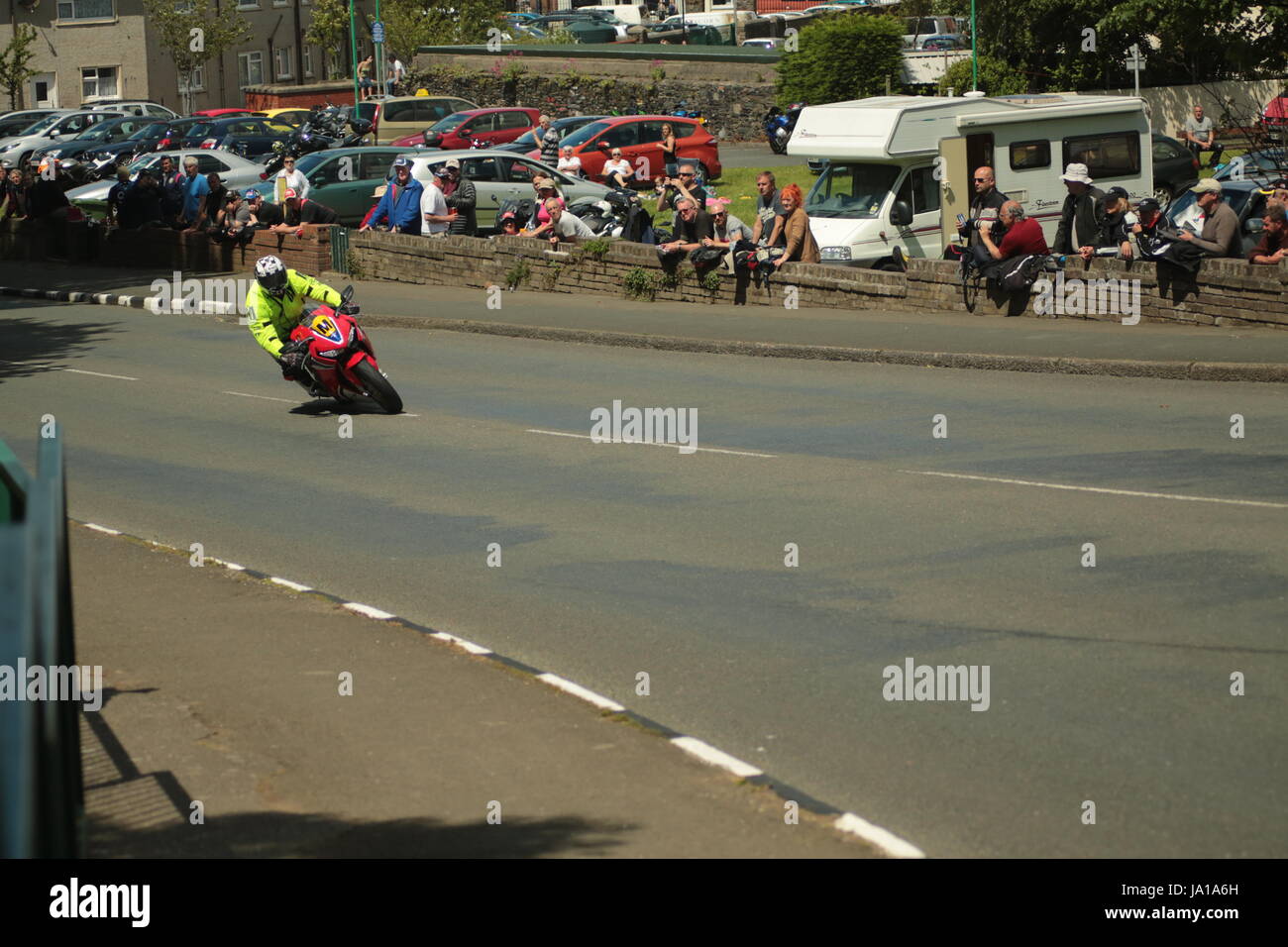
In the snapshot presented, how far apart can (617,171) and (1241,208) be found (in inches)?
724

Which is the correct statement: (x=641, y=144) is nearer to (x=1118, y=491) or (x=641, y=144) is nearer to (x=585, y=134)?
(x=585, y=134)

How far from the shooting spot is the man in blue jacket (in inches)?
1113

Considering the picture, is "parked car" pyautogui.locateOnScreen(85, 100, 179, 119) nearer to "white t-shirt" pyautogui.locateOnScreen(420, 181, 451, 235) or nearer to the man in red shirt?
"white t-shirt" pyautogui.locateOnScreen(420, 181, 451, 235)

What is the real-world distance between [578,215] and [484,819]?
23.3 metres

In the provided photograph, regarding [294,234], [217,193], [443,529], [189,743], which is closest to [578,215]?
[294,234]

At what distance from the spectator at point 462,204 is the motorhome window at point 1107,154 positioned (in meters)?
9.85

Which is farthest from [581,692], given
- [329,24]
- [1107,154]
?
[329,24]

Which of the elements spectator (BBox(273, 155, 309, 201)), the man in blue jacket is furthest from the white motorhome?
spectator (BBox(273, 155, 309, 201))

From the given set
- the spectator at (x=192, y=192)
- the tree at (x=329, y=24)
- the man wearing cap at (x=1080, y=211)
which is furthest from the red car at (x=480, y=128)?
the tree at (x=329, y=24)

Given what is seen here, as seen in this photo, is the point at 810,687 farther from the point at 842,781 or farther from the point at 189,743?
the point at 189,743

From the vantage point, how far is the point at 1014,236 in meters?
19.9

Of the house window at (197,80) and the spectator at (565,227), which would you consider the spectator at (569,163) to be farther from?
the house window at (197,80)
